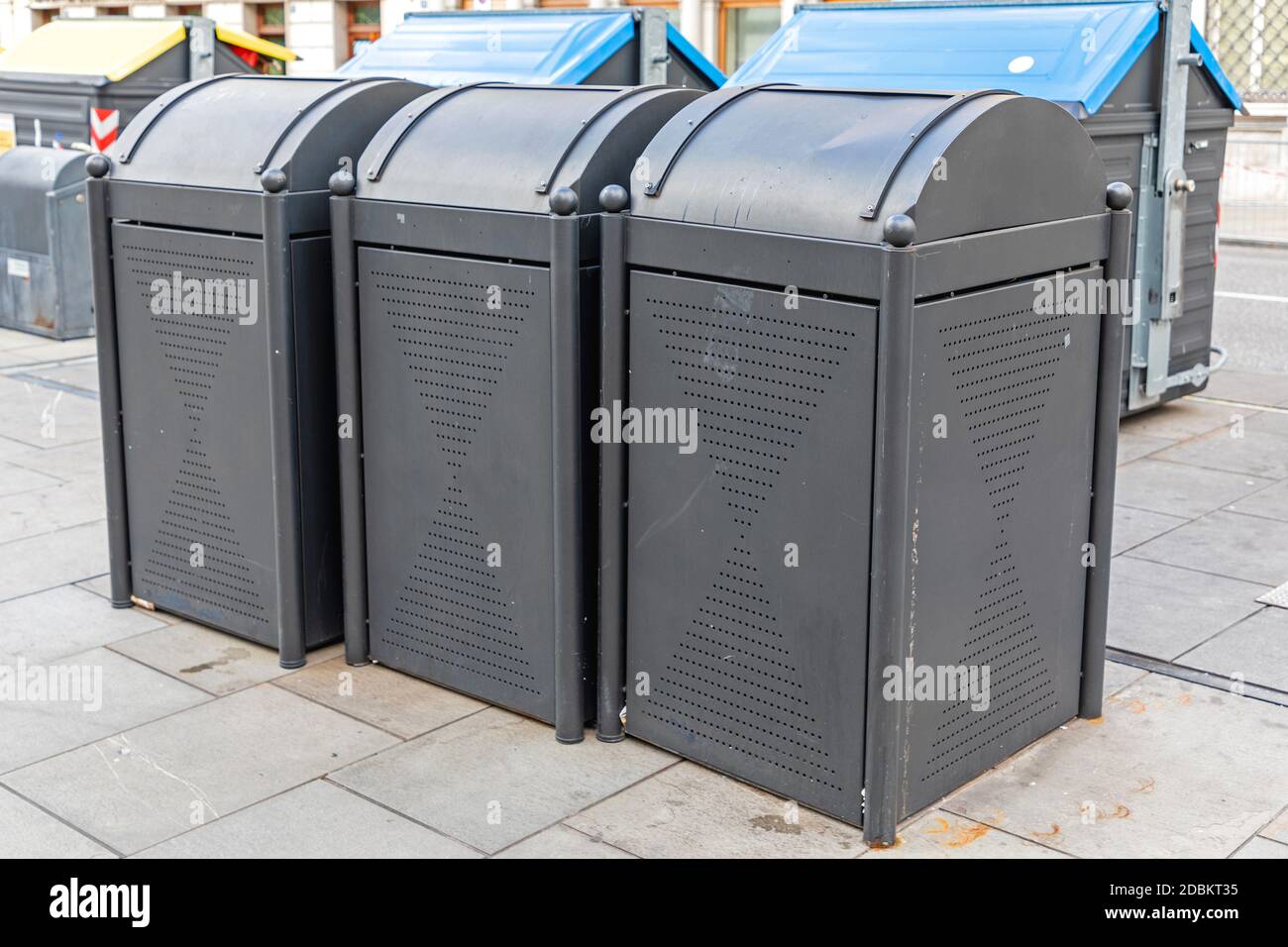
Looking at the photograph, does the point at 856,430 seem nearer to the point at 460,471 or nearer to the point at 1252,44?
the point at 460,471

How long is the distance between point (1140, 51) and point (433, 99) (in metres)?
4.27

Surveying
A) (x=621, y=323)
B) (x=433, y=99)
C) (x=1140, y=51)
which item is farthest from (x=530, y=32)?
(x=621, y=323)

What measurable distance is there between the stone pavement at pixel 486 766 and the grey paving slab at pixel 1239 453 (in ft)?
5.62

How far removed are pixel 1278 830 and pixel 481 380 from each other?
2.67 meters

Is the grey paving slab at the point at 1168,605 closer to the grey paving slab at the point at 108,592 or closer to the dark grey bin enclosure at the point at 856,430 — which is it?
the dark grey bin enclosure at the point at 856,430

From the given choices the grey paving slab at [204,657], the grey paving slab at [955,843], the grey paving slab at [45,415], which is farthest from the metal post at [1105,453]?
the grey paving slab at [45,415]

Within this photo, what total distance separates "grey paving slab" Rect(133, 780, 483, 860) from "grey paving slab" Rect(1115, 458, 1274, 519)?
4.36m

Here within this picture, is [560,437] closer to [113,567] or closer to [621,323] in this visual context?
[621,323]

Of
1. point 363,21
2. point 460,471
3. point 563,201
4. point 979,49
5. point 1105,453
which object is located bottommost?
point 460,471

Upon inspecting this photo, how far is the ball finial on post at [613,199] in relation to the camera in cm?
451

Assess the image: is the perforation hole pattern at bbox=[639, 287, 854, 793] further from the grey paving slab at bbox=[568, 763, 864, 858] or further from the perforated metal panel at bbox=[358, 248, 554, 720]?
the perforated metal panel at bbox=[358, 248, 554, 720]

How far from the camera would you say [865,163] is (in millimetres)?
4105

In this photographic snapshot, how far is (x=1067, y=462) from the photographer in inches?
189

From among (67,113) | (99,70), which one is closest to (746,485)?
(99,70)
